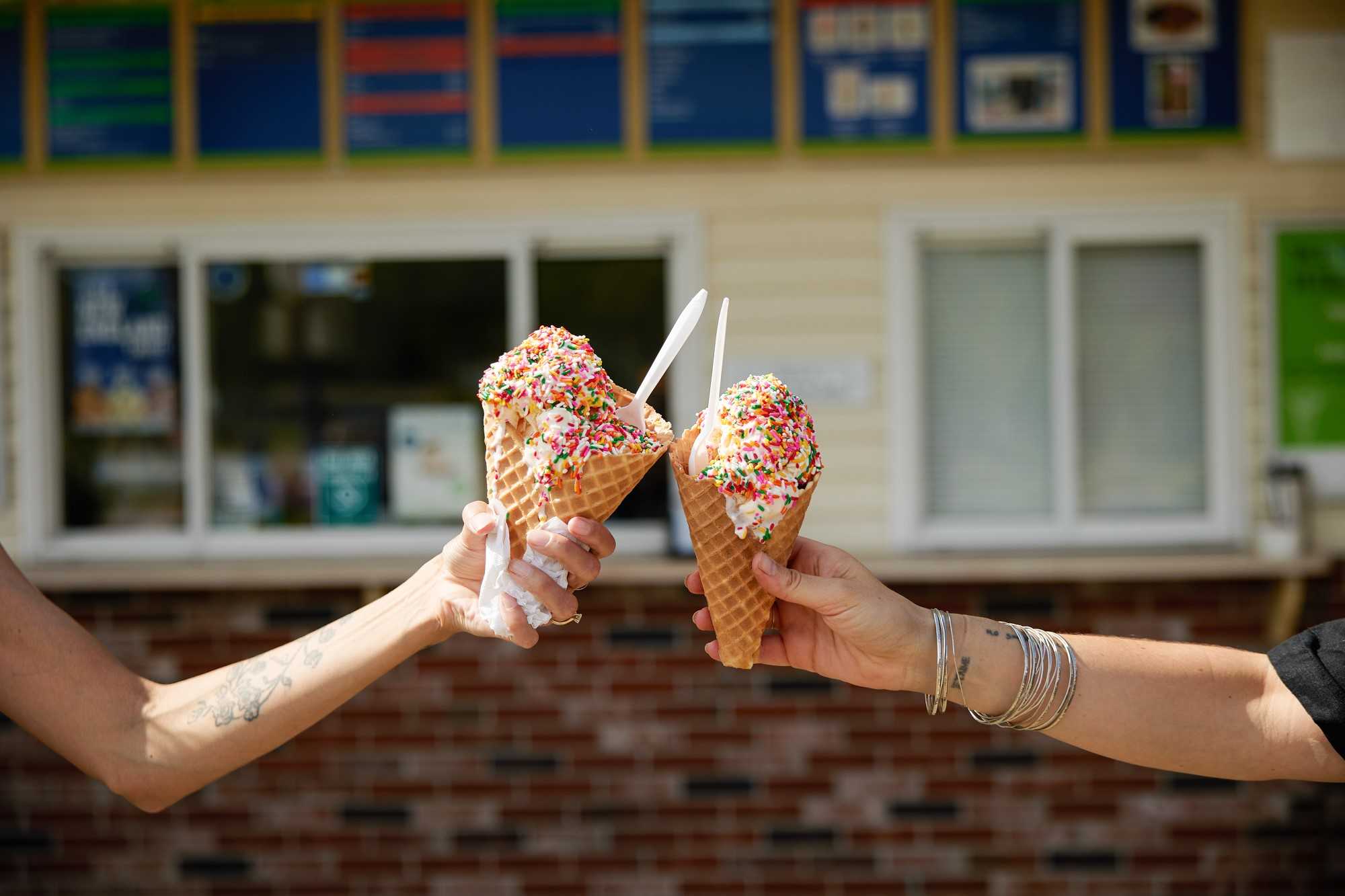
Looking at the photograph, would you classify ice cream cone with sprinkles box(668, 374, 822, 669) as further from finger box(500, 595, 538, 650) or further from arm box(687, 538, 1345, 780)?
finger box(500, 595, 538, 650)

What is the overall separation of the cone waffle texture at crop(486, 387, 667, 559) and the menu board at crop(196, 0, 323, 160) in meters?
3.16

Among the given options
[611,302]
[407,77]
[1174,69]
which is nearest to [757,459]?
[611,302]

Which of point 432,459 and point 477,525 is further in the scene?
point 432,459

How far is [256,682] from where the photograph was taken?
6.46 feet

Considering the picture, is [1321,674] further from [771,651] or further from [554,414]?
[554,414]

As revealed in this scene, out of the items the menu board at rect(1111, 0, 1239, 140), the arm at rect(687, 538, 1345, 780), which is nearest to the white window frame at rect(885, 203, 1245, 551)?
the menu board at rect(1111, 0, 1239, 140)

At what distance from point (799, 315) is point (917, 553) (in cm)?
115

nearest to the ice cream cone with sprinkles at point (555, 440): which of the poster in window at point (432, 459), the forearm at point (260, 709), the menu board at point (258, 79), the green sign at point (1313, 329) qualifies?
the forearm at point (260, 709)

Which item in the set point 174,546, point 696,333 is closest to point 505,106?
point 696,333

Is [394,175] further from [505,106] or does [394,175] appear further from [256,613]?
[256,613]

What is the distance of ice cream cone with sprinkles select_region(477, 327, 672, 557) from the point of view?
2.00 m

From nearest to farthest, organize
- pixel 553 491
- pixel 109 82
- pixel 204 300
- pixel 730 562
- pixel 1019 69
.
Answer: pixel 553 491 → pixel 730 562 → pixel 1019 69 → pixel 109 82 → pixel 204 300

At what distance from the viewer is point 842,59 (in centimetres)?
461

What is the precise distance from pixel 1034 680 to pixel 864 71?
3.35m
